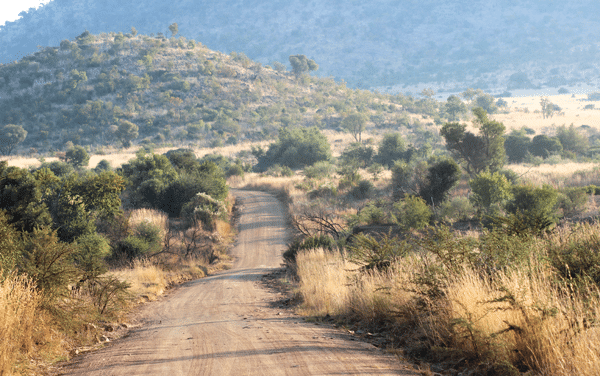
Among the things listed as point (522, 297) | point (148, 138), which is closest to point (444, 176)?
point (522, 297)

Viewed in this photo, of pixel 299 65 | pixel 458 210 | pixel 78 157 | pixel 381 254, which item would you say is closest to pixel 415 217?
pixel 458 210

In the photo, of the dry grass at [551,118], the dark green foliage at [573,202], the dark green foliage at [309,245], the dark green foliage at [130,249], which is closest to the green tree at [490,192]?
the dark green foliage at [573,202]

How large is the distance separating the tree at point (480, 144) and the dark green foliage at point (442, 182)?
9.72 m

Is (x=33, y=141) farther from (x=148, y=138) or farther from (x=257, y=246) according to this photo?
(x=257, y=246)

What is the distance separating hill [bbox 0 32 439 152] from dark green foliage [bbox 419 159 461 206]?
5831 centimetres

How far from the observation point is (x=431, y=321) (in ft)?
20.5

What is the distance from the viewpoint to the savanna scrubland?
558 centimetres

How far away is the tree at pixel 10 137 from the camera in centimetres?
7012

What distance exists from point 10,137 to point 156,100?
2801cm

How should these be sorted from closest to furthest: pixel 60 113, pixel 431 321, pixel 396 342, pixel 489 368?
1. pixel 489 368
2. pixel 431 321
3. pixel 396 342
4. pixel 60 113

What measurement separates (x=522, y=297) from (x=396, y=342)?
2.37 m

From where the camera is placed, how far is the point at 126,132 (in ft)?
250

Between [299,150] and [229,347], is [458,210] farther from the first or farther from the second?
[299,150]

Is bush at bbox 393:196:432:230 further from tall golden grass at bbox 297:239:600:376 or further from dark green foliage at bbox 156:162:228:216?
dark green foliage at bbox 156:162:228:216
